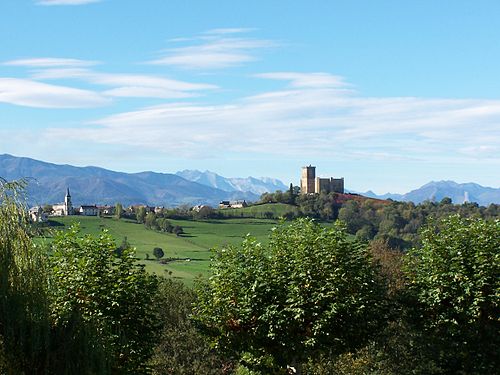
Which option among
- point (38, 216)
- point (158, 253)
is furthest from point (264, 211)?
point (38, 216)

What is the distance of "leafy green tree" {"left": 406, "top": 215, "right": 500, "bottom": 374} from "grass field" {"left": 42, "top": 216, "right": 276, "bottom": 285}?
2914 inches

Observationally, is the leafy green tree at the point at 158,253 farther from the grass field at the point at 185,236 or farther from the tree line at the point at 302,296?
the tree line at the point at 302,296

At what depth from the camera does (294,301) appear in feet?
89.4

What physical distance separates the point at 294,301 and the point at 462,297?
252 inches

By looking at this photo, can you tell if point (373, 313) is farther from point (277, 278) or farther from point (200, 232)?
point (200, 232)

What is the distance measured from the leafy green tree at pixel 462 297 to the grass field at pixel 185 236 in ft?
243

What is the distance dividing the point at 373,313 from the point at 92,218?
15182cm

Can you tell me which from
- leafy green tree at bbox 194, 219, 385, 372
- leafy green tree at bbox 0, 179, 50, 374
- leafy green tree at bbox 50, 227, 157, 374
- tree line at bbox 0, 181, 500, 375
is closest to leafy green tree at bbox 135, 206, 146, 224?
tree line at bbox 0, 181, 500, 375

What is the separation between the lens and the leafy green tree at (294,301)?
26938 millimetres

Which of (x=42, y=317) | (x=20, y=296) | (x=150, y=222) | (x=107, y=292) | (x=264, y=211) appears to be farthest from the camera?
(x=264, y=211)

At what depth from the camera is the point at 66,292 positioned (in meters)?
25.6

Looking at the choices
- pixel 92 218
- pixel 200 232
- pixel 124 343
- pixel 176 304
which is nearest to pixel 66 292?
pixel 124 343

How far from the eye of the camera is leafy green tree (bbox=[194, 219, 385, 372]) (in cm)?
2694

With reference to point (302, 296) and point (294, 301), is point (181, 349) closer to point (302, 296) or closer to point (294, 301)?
point (294, 301)
